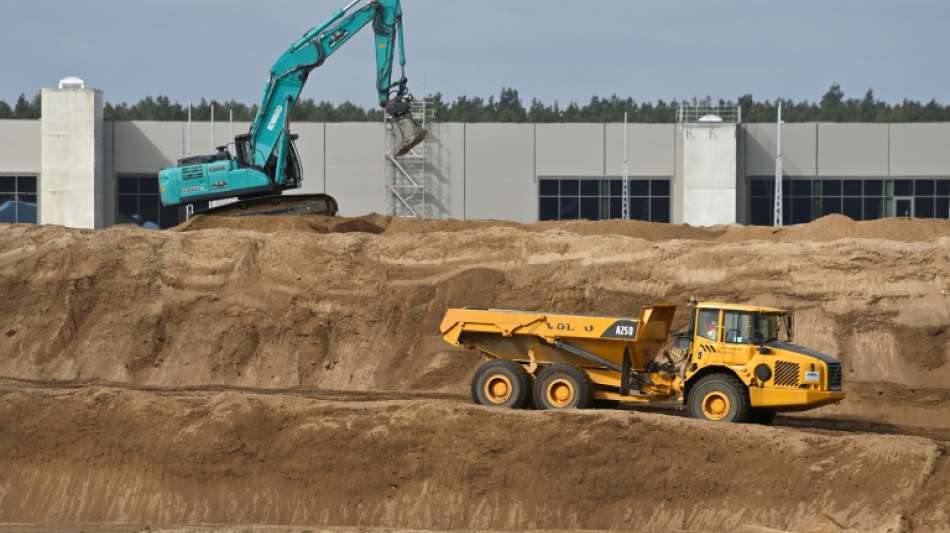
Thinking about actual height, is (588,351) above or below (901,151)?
below

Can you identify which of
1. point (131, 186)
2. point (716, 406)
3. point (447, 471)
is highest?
point (131, 186)

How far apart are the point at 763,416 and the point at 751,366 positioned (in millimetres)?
1162

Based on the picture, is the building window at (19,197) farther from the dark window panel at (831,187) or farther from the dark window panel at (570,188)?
the dark window panel at (831,187)

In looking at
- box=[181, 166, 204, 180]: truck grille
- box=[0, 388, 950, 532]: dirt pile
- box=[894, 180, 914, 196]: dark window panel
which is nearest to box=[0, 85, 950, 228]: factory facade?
box=[894, 180, 914, 196]: dark window panel

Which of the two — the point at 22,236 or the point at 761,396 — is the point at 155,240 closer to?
the point at 22,236

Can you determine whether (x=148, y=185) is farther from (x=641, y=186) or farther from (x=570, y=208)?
(x=641, y=186)

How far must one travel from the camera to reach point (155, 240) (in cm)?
2805

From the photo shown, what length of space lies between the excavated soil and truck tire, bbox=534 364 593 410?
109cm

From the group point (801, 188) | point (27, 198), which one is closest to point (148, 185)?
point (27, 198)

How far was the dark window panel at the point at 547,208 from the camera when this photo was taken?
53500mm

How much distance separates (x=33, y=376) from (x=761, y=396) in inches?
543

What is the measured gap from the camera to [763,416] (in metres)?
20.1

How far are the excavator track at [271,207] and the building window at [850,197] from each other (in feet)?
89.6

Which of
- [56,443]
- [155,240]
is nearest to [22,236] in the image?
[155,240]
